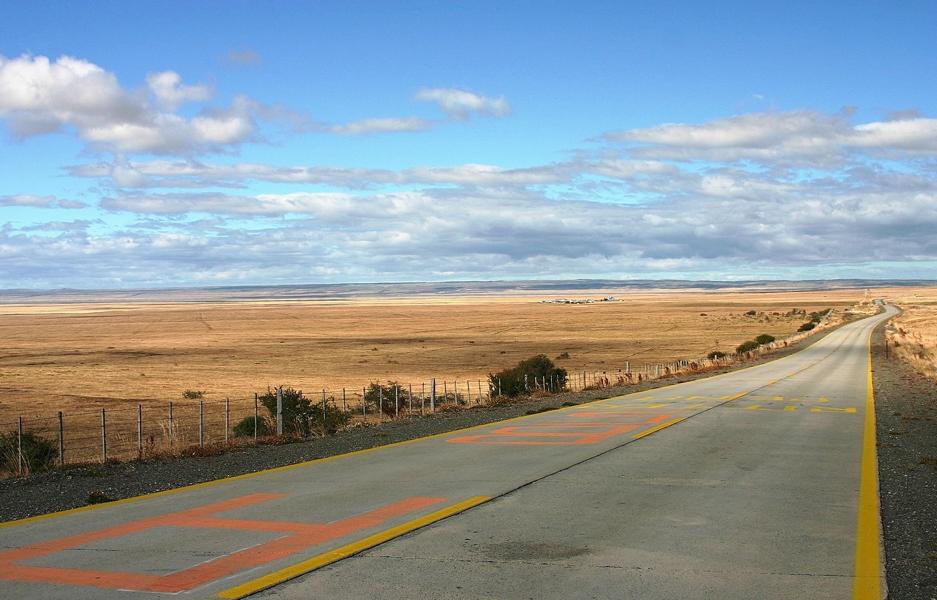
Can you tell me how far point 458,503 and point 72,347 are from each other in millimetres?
87161

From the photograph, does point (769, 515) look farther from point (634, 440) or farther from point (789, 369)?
point (789, 369)

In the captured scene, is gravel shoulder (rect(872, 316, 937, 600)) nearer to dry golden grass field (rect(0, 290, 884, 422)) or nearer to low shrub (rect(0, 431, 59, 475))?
low shrub (rect(0, 431, 59, 475))

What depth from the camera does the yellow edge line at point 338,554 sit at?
6.88 m

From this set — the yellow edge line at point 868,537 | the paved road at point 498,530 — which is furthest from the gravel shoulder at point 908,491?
the paved road at point 498,530

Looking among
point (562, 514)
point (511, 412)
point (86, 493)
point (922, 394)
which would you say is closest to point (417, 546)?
point (562, 514)

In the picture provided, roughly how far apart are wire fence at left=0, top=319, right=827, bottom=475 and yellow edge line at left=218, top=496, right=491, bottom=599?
747 cm

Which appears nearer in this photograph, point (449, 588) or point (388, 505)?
point (449, 588)

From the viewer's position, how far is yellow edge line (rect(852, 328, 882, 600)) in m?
7.09

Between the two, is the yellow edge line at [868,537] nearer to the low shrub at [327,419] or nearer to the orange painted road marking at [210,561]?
the orange painted road marking at [210,561]

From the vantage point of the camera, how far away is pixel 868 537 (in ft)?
29.1

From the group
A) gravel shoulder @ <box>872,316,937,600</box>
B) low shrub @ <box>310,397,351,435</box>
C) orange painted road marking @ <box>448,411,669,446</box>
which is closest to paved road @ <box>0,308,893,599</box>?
gravel shoulder @ <box>872,316,937,600</box>

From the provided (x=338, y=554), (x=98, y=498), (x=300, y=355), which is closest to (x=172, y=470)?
(x=98, y=498)

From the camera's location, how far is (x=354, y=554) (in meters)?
8.00

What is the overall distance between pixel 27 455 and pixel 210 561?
965 cm
